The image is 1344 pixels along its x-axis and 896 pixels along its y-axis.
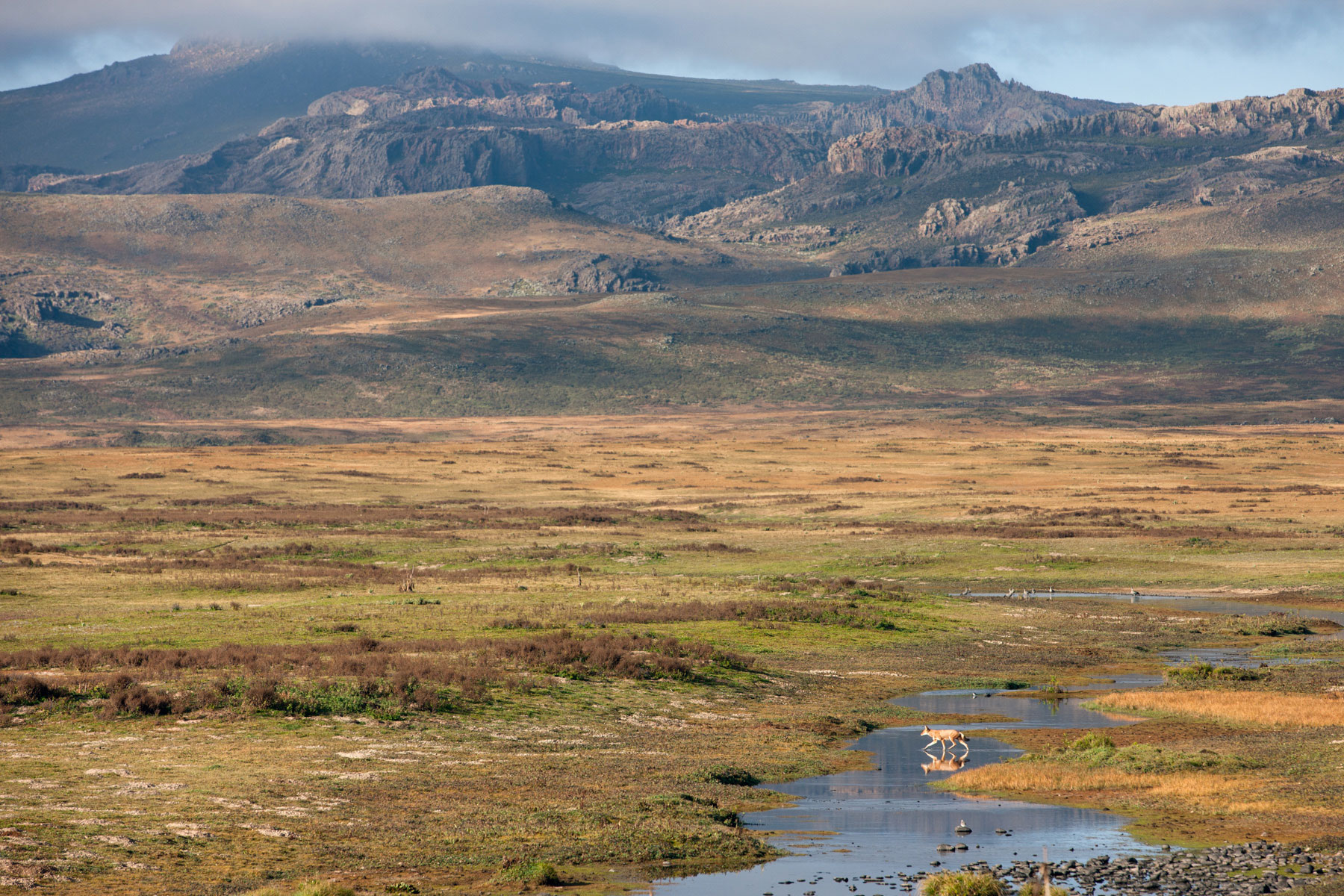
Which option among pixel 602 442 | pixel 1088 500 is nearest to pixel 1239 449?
pixel 1088 500

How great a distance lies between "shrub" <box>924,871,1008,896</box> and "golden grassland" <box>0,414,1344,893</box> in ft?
14.3

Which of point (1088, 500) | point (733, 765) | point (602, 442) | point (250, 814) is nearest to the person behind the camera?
point (250, 814)

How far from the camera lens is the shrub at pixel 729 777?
30.0m

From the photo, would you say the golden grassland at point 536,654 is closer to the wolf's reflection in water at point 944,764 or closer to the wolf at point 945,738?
the wolf's reflection in water at point 944,764

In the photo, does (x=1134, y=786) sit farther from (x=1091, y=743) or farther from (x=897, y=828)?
(x=897, y=828)

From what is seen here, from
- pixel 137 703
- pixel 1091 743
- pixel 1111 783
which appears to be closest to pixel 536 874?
pixel 1111 783

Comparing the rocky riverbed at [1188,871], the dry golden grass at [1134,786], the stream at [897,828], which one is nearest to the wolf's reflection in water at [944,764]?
Result: the stream at [897,828]

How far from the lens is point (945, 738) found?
32.9 metres

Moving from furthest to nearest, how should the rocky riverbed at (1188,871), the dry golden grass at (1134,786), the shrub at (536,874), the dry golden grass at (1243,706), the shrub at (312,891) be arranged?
the dry golden grass at (1243,706)
the dry golden grass at (1134,786)
the shrub at (536,874)
the rocky riverbed at (1188,871)
the shrub at (312,891)

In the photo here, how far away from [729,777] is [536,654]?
14186 mm

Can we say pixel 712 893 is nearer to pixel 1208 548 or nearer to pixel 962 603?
pixel 962 603

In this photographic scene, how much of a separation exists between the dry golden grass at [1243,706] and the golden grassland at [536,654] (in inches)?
40.9

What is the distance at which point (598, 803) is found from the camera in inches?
1064

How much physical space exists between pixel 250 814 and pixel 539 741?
975cm
